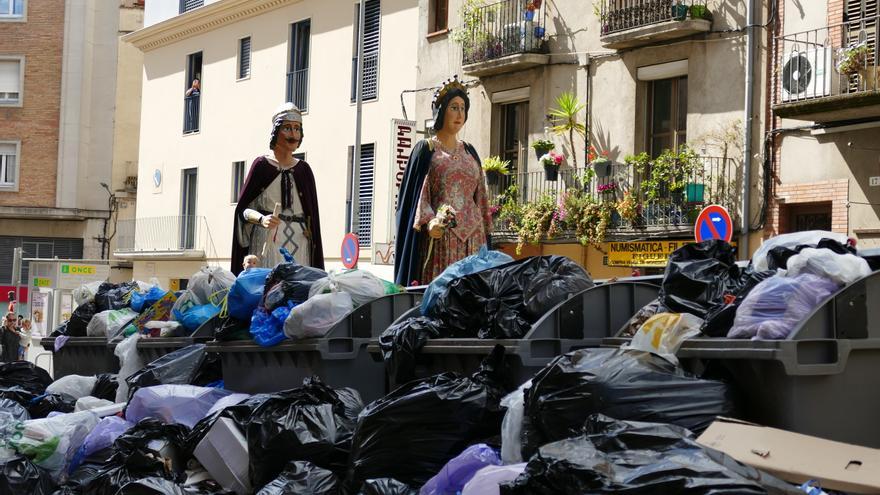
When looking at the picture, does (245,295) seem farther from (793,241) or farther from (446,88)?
(793,241)

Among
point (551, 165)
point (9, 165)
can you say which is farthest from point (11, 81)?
point (551, 165)

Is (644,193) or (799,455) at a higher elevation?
(644,193)

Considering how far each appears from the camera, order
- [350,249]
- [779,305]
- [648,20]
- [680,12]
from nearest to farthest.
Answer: [779,305]
[680,12]
[648,20]
[350,249]

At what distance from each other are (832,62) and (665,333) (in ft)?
45.7

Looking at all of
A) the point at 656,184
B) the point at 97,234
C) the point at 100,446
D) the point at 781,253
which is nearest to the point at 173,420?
the point at 100,446

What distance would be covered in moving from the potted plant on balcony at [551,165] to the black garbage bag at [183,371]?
15.3m

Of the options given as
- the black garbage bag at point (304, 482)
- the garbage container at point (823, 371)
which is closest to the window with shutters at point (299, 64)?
the black garbage bag at point (304, 482)

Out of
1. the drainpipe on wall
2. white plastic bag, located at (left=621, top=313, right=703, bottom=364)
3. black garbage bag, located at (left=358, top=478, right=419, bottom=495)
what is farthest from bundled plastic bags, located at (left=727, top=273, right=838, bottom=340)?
the drainpipe on wall

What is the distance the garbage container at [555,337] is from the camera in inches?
204

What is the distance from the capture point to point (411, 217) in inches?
308

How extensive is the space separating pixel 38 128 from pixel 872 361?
4283cm

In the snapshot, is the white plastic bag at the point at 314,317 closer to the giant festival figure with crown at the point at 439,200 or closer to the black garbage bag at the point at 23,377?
the giant festival figure with crown at the point at 439,200

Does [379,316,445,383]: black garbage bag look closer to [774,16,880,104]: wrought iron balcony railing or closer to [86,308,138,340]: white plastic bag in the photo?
[86,308,138,340]: white plastic bag

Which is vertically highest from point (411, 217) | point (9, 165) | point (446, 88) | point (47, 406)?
point (9, 165)
